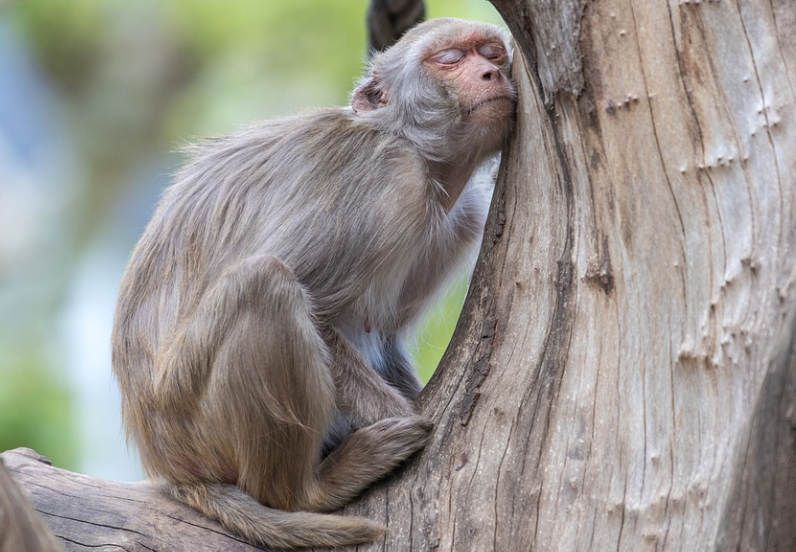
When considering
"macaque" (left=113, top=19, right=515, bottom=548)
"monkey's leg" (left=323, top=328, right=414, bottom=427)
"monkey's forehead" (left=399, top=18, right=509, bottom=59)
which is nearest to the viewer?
"macaque" (left=113, top=19, right=515, bottom=548)

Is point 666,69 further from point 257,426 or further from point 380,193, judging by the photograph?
point 257,426

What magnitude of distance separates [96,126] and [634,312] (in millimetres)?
13986

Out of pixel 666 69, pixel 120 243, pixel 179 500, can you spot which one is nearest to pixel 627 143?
pixel 666 69

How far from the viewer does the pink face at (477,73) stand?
4.29 metres

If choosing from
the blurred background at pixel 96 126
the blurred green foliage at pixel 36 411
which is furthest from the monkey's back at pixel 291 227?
the blurred green foliage at pixel 36 411

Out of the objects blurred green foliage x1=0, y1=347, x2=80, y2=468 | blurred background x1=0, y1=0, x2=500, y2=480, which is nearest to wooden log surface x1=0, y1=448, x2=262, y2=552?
blurred background x1=0, y1=0, x2=500, y2=480

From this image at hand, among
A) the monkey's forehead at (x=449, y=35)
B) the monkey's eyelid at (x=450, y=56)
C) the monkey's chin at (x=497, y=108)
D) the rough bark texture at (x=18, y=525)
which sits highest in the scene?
the monkey's forehead at (x=449, y=35)

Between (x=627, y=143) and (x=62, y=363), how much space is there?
11443 millimetres

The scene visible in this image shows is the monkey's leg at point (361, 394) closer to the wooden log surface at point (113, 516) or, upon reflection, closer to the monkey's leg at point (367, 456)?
the monkey's leg at point (367, 456)

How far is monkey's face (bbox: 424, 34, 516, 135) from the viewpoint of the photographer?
169 inches

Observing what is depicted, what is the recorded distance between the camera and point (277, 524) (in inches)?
152

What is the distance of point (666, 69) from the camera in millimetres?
3145

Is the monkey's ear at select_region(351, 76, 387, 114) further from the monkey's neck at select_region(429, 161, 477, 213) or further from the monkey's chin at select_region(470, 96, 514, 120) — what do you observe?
the monkey's chin at select_region(470, 96, 514, 120)

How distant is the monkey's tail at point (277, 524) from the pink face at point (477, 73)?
6.78 ft
